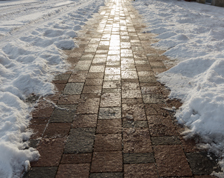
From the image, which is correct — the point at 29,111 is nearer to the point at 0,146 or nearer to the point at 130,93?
the point at 0,146

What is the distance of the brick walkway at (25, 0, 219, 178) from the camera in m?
1.92

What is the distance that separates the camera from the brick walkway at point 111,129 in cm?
192

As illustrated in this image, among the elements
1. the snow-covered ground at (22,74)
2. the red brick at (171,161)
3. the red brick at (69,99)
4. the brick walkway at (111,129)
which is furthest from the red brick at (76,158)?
the red brick at (69,99)

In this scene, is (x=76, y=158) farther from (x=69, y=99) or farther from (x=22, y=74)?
(x=22, y=74)

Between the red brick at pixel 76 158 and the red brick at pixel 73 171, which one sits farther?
the red brick at pixel 76 158

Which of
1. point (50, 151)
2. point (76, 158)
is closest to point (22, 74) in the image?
point (50, 151)

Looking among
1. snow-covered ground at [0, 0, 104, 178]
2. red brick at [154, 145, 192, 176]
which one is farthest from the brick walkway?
snow-covered ground at [0, 0, 104, 178]

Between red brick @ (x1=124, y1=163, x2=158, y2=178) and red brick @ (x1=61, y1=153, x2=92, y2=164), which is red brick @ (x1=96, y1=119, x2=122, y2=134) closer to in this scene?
red brick @ (x1=61, y1=153, x2=92, y2=164)

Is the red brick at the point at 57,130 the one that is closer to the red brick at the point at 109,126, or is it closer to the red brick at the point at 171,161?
the red brick at the point at 109,126

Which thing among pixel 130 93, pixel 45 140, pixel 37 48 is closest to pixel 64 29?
pixel 37 48

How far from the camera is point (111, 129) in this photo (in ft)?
7.86

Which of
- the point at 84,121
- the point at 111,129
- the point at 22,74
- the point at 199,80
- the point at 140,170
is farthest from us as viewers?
the point at 22,74

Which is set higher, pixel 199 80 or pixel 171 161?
pixel 199 80

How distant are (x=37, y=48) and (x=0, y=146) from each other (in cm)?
346
